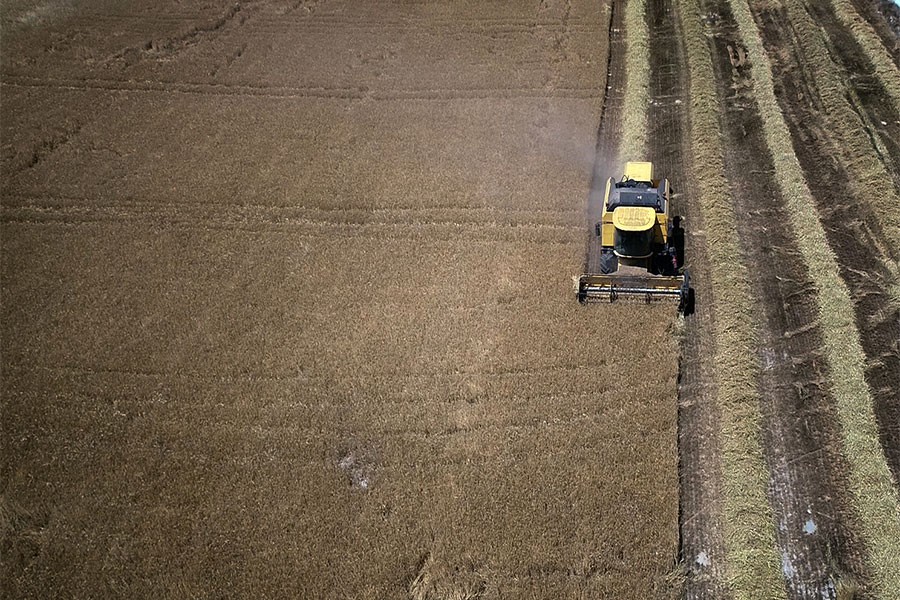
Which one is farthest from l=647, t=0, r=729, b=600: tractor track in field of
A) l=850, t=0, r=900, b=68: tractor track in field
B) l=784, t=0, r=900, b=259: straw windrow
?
l=850, t=0, r=900, b=68: tractor track in field

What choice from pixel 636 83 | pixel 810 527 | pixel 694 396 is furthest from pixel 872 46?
pixel 810 527

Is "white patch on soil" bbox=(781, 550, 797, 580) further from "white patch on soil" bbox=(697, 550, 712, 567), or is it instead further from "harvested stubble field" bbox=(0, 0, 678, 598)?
"harvested stubble field" bbox=(0, 0, 678, 598)

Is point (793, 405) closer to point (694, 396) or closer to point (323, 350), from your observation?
point (694, 396)

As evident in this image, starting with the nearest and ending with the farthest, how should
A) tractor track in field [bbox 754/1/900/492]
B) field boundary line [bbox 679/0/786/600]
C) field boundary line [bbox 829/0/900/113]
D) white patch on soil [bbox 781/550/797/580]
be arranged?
white patch on soil [bbox 781/550/797/580] → field boundary line [bbox 679/0/786/600] → tractor track in field [bbox 754/1/900/492] → field boundary line [bbox 829/0/900/113]

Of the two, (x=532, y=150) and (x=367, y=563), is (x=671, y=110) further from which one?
(x=367, y=563)

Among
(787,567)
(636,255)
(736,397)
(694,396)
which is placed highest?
(636,255)

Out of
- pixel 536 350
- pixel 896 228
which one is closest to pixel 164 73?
pixel 536 350
